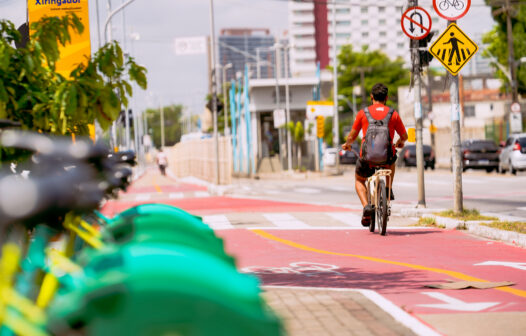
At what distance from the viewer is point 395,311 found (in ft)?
20.1

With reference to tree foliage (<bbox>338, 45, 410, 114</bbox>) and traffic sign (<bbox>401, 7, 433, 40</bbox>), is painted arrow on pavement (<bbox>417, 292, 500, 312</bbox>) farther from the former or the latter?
tree foliage (<bbox>338, 45, 410, 114</bbox>)

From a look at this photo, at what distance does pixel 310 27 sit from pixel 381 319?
162 m

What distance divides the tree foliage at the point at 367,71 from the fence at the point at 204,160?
38917 millimetres

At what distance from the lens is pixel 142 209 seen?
3.89 metres

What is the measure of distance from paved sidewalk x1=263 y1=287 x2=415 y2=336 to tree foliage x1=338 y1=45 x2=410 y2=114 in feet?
303

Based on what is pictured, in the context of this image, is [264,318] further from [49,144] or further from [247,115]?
[247,115]

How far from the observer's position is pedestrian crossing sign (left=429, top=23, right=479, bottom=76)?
1402 centimetres

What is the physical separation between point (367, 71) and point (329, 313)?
9496 centimetres

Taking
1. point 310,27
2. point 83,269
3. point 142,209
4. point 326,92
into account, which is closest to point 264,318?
point 83,269

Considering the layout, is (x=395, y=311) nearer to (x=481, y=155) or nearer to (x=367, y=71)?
(x=481, y=155)

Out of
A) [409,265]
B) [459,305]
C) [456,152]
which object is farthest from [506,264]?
[456,152]

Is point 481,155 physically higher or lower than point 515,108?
lower

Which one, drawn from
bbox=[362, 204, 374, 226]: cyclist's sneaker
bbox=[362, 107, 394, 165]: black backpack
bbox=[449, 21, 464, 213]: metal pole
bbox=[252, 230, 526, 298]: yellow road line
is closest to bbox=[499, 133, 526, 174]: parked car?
bbox=[449, 21, 464, 213]: metal pole

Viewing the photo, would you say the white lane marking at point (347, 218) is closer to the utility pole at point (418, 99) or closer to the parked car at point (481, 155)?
the utility pole at point (418, 99)
